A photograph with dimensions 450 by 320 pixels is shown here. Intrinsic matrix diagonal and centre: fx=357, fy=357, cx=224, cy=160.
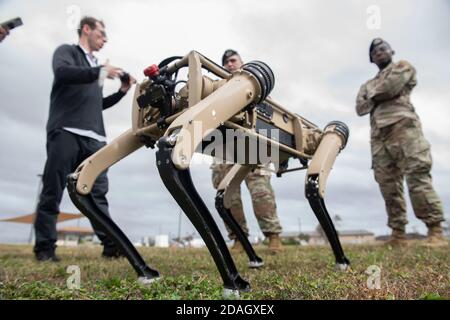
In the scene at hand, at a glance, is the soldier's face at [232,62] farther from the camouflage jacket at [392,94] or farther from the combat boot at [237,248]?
the combat boot at [237,248]

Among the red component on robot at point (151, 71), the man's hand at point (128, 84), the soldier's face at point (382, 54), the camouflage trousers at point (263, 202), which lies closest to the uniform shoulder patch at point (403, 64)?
the soldier's face at point (382, 54)

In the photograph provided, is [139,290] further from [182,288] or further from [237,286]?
[237,286]

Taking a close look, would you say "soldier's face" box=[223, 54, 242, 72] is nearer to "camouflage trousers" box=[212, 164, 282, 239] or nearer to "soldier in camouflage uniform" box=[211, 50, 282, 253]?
"soldier in camouflage uniform" box=[211, 50, 282, 253]

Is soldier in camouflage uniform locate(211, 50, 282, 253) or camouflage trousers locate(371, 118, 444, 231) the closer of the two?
camouflage trousers locate(371, 118, 444, 231)

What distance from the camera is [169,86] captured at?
188cm

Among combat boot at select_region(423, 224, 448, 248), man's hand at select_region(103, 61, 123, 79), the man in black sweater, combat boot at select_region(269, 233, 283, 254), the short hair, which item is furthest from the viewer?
combat boot at select_region(269, 233, 283, 254)

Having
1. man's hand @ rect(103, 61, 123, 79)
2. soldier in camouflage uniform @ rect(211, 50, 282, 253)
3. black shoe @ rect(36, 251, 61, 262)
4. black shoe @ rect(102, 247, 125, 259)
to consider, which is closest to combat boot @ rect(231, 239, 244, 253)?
soldier in camouflage uniform @ rect(211, 50, 282, 253)

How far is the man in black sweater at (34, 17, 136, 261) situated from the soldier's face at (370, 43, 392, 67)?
3.53m

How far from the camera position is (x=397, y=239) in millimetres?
4609

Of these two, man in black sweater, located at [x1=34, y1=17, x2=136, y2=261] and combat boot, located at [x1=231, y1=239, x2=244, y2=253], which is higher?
man in black sweater, located at [x1=34, y1=17, x2=136, y2=261]

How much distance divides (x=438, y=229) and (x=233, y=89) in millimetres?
3745

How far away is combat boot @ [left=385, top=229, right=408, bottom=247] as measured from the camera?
4547mm

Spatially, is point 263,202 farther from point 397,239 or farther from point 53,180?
point 53,180
